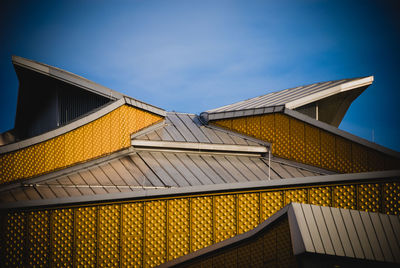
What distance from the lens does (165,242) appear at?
14805mm

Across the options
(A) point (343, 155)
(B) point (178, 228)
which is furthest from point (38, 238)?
(A) point (343, 155)

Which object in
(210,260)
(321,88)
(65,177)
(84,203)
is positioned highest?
(321,88)

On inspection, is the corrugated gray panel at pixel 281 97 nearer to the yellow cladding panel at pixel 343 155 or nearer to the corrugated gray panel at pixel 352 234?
the yellow cladding panel at pixel 343 155

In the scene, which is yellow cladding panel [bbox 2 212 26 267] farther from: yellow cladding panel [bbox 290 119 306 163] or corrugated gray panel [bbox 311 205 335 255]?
yellow cladding panel [bbox 290 119 306 163]

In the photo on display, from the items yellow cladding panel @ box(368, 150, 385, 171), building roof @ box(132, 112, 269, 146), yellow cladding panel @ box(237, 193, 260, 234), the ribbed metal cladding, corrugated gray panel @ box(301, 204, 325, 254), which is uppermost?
the ribbed metal cladding

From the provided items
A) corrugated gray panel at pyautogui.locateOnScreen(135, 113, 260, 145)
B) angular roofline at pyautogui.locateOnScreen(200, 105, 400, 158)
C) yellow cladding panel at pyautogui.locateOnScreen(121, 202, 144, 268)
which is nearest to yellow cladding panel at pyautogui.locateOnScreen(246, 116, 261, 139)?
angular roofline at pyautogui.locateOnScreen(200, 105, 400, 158)

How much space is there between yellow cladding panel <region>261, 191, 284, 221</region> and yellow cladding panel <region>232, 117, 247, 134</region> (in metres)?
8.46

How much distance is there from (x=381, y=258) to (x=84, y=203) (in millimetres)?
8258

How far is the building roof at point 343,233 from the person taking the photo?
8797 mm

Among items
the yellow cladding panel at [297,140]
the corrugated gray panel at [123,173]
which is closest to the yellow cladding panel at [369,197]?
the yellow cladding panel at [297,140]

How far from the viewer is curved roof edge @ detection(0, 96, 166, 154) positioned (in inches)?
622

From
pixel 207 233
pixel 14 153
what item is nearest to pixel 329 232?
pixel 207 233

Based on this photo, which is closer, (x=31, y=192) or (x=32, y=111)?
(x=31, y=192)

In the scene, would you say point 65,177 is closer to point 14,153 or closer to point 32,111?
point 14,153
